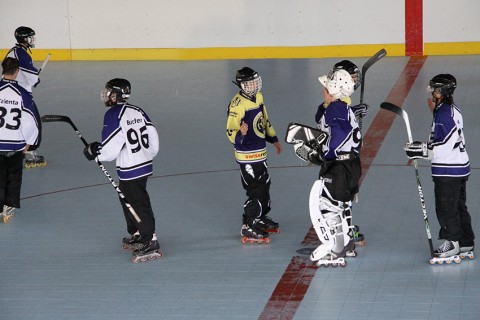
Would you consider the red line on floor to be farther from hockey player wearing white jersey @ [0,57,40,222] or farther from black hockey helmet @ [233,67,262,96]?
hockey player wearing white jersey @ [0,57,40,222]

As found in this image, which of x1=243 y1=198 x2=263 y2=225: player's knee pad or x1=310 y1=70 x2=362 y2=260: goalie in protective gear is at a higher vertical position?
x1=310 y1=70 x2=362 y2=260: goalie in protective gear

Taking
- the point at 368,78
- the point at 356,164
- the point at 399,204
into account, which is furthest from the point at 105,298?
the point at 368,78

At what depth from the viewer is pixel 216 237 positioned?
A: 28.7 feet

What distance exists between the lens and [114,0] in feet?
58.9

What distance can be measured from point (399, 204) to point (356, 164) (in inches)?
62.9

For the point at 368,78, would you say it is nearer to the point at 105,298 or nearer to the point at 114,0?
the point at 114,0

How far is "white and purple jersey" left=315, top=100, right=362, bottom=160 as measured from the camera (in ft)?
25.4

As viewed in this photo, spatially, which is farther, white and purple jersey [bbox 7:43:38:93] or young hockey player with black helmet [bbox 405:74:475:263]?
white and purple jersey [bbox 7:43:38:93]

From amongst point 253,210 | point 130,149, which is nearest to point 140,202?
point 130,149

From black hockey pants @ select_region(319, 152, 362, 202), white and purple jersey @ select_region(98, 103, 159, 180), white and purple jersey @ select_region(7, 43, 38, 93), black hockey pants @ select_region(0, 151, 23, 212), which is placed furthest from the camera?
white and purple jersey @ select_region(7, 43, 38, 93)

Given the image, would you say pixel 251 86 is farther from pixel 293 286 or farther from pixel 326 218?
pixel 293 286

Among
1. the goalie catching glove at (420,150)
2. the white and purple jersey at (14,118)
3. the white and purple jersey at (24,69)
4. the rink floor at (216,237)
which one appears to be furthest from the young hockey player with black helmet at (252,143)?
the white and purple jersey at (24,69)

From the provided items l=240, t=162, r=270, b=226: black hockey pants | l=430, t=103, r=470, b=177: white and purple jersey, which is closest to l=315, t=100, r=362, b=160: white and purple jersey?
l=430, t=103, r=470, b=177: white and purple jersey

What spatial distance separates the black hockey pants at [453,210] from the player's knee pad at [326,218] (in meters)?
0.79
